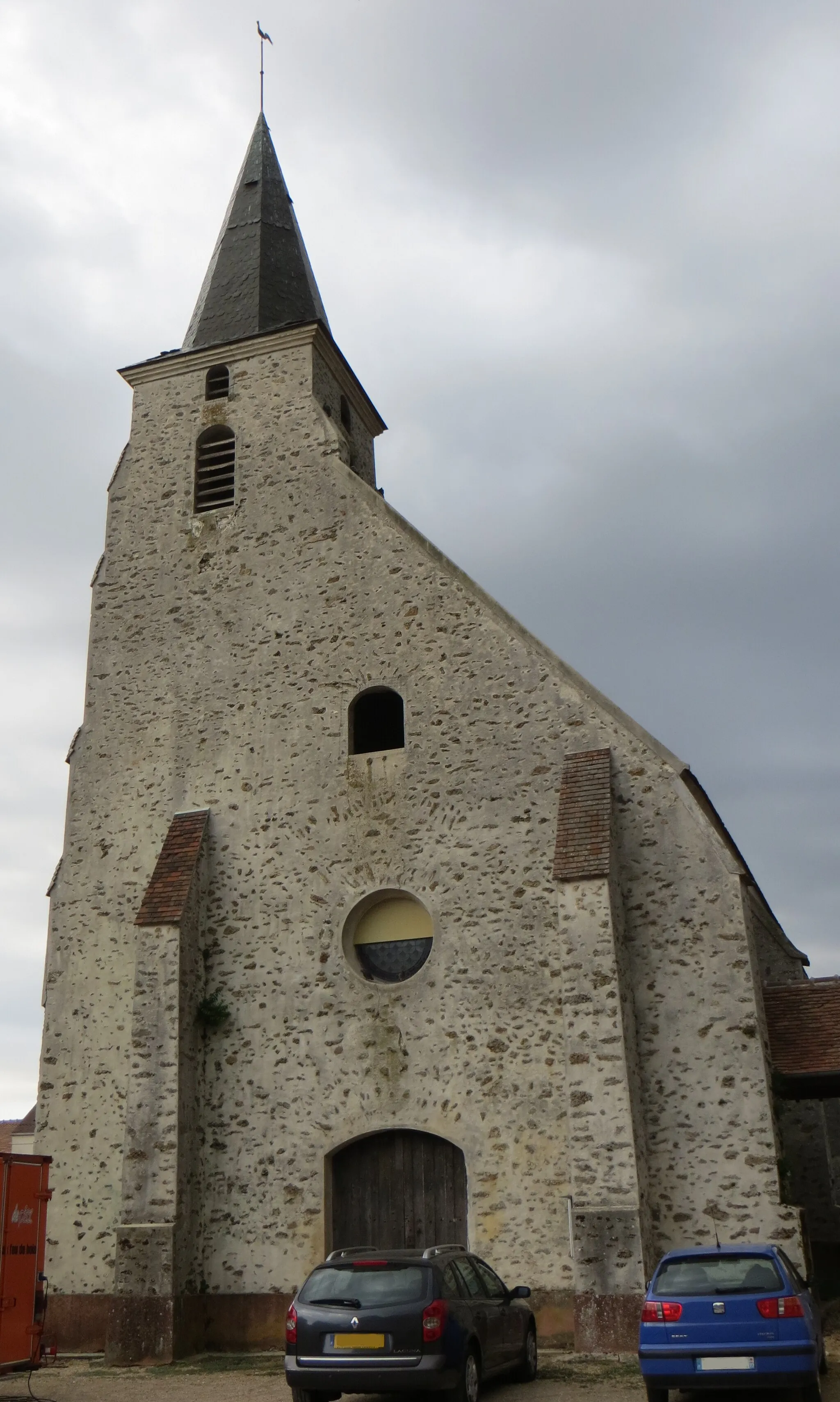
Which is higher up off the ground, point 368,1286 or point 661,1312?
point 368,1286

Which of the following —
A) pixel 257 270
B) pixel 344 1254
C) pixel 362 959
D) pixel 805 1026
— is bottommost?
pixel 344 1254

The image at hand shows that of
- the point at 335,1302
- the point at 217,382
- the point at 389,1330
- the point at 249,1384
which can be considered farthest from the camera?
the point at 217,382

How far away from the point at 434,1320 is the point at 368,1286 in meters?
0.57

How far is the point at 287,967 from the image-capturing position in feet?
46.1

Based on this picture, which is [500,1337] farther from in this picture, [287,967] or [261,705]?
[261,705]

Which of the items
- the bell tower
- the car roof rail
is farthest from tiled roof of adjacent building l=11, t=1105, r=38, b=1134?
the car roof rail

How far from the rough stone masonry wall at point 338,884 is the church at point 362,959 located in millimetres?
37

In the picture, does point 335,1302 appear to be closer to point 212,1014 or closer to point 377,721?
point 212,1014

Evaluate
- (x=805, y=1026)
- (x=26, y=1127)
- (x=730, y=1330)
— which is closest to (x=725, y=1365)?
(x=730, y=1330)

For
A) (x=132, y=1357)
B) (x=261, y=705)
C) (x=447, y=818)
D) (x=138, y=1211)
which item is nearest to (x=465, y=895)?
(x=447, y=818)

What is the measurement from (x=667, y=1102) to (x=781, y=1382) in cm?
438

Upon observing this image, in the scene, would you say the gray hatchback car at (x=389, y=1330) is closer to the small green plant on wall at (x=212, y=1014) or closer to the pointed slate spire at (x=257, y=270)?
the small green plant on wall at (x=212, y=1014)

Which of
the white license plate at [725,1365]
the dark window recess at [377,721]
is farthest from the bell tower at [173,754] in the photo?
the white license plate at [725,1365]

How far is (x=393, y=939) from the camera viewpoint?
13.9 m
